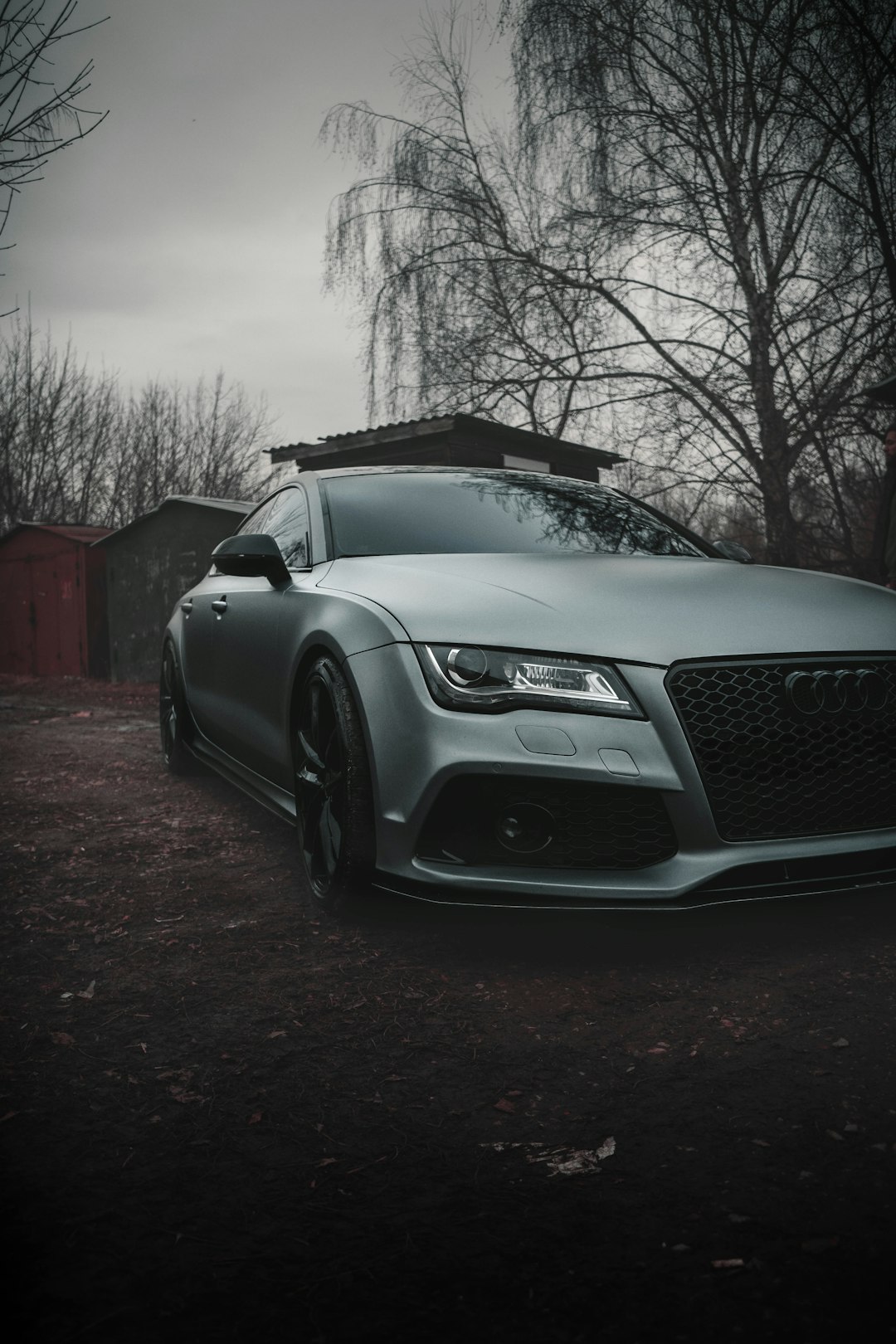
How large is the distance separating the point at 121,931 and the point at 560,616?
162 cm

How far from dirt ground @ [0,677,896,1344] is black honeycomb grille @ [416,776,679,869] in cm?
17

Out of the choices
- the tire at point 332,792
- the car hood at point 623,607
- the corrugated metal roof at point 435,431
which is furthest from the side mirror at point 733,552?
the corrugated metal roof at point 435,431

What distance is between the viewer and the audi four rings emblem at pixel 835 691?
8.73 ft

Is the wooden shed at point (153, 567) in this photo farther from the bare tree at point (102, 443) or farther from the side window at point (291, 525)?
the bare tree at point (102, 443)

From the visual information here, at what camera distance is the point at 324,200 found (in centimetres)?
1418

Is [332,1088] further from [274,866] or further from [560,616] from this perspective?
[274,866]

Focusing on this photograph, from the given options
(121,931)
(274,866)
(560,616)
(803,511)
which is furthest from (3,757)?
(803,511)

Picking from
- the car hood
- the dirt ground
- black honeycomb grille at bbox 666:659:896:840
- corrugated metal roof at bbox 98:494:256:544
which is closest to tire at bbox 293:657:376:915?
the dirt ground

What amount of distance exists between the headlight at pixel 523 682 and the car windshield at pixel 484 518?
0.93m

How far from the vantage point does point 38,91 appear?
4051 millimetres

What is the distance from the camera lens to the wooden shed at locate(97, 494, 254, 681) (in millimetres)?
12789

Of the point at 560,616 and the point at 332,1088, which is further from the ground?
the point at 560,616

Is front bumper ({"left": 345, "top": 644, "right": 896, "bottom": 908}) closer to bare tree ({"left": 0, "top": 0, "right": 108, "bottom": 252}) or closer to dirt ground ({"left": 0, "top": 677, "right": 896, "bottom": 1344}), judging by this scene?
dirt ground ({"left": 0, "top": 677, "right": 896, "bottom": 1344})

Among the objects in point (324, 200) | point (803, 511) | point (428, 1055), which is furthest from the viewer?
point (324, 200)
